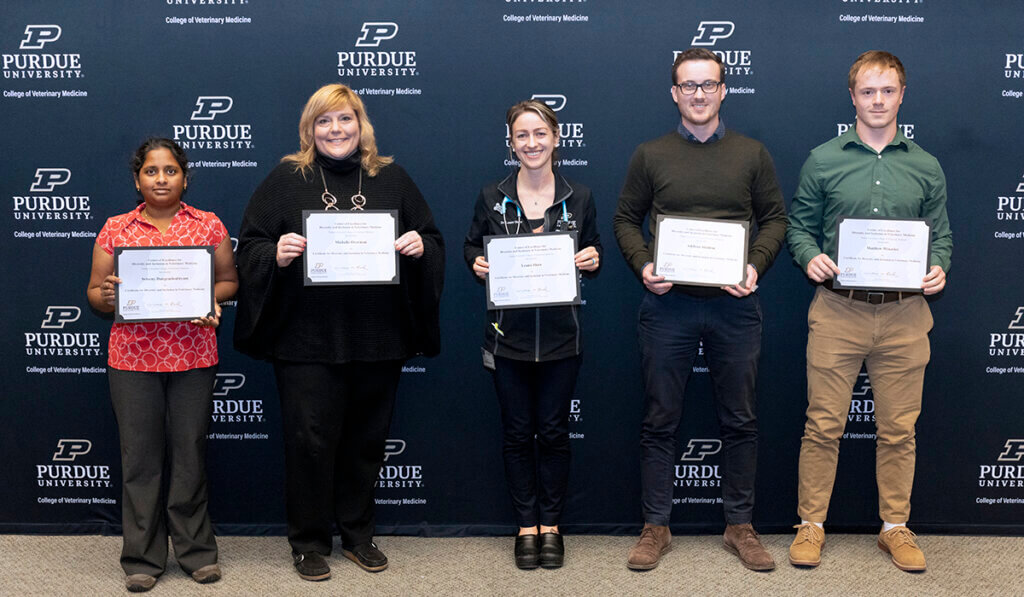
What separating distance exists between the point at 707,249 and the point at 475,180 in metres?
1.14

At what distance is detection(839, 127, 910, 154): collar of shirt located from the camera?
3.03 meters

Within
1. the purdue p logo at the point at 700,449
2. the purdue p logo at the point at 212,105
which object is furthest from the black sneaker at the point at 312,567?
the purdue p logo at the point at 212,105

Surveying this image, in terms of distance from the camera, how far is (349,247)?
2840mm

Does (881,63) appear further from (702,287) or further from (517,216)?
(517,216)

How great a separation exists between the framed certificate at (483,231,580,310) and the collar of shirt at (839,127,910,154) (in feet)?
3.75

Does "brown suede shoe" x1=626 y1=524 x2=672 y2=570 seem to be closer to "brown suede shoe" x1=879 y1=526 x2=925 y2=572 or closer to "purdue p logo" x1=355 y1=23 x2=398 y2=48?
"brown suede shoe" x1=879 y1=526 x2=925 y2=572

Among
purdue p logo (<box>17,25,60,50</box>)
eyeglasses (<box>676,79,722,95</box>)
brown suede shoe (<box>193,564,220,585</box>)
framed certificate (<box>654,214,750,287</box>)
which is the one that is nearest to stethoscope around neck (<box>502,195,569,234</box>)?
framed certificate (<box>654,214,750,287</box>)

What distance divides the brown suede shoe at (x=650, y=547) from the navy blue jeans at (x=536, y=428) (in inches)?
14.0

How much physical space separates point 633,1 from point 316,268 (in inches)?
71.3

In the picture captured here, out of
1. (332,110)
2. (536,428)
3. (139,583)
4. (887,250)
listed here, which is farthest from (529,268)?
(139,583)

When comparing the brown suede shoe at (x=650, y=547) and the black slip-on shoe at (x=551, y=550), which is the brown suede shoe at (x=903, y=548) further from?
the black slip-on shoe at (x=551, y=550)

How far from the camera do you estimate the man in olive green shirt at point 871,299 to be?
3002 millimetres

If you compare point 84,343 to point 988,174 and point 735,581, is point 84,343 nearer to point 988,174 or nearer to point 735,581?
point 735,581

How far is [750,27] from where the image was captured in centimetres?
342
